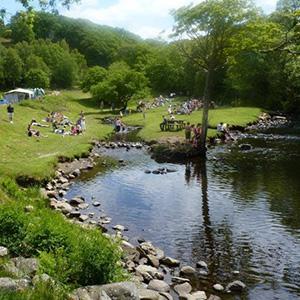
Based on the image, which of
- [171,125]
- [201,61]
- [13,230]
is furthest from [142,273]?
[171,125]

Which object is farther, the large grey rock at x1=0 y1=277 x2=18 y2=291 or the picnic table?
the picnic table

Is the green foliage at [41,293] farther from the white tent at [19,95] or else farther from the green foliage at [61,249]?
the white tent at [19,95]

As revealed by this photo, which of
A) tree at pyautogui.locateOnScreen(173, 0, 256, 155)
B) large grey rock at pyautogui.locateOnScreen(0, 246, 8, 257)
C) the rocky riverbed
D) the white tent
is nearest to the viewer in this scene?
the rocky riverbed

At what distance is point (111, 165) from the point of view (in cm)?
4000

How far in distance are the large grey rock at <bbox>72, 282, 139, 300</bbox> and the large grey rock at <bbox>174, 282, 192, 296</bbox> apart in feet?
15.1

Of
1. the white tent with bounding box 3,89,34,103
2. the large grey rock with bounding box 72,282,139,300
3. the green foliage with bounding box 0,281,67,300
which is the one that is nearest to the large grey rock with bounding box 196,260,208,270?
the large grey rock with bounding box 72,282,139,300

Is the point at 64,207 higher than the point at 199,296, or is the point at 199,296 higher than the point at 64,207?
the point at 64,207

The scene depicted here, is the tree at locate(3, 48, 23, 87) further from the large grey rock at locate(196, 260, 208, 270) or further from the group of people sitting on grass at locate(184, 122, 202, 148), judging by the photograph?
the large grey rock at locate(196, 260, 208, 270)

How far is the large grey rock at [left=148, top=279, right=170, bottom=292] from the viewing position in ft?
51.8

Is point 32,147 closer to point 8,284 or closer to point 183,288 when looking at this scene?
point 183,288

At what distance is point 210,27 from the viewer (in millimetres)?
45000

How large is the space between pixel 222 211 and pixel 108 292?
15.7 meters

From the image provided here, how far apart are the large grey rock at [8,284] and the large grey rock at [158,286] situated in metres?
6.12

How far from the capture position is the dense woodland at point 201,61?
3562cm
